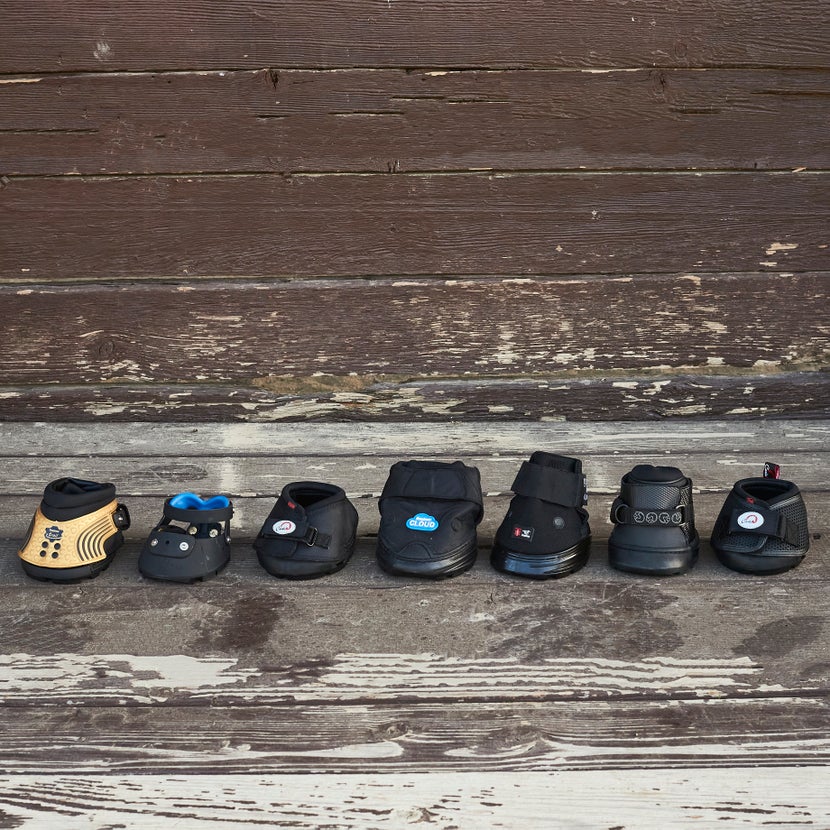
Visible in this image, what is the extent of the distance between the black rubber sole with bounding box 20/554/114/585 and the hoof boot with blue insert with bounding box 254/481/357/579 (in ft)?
1.30

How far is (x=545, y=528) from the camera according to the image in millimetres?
2219

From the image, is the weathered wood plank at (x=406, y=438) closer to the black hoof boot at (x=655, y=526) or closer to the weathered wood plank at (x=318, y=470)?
the weathered wood plank at (x=318, y=470)

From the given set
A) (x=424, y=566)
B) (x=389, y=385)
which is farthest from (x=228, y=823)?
(x=389, y=385)

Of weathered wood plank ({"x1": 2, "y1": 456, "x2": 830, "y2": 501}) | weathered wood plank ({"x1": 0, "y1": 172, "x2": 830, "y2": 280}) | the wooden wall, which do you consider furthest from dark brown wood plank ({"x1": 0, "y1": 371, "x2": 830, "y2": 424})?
weathered wood plank ({"x1": 0, "y1": 172, "x2": 830, "y2": 280})

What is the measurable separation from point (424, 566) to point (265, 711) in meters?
0.56

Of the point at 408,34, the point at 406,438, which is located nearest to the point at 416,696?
the point at 406,438

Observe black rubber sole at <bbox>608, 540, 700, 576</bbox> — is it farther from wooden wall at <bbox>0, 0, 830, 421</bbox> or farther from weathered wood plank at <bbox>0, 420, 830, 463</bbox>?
wooden wall at <bbox>0, 0, 830, 421</bbox>

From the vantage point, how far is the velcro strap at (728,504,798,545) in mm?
2176

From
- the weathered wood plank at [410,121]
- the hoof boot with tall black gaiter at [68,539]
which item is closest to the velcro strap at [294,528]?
the hoof boot with tall black gaiter at [68,539]

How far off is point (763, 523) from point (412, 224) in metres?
1.46

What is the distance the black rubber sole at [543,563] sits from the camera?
7.25ft

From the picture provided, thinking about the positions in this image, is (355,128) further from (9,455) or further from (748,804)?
(748,804)

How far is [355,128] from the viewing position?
9.57 feet

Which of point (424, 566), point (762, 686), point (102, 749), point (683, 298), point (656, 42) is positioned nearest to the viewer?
point (102, 749)
